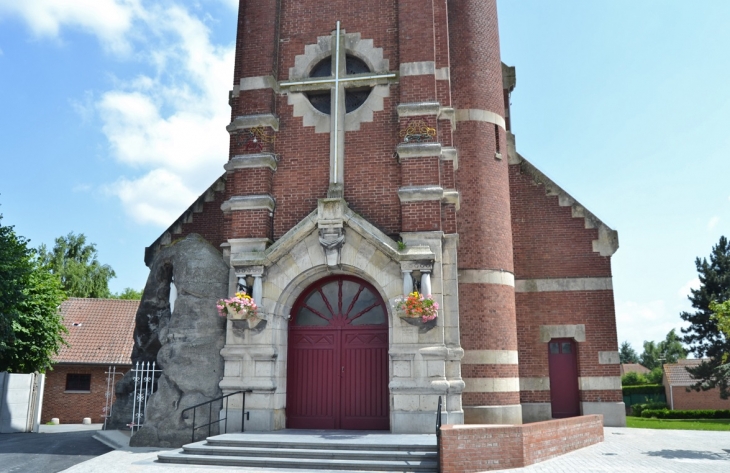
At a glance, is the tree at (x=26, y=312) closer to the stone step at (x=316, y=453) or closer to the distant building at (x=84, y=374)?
the distant building at (x=84, y=374)

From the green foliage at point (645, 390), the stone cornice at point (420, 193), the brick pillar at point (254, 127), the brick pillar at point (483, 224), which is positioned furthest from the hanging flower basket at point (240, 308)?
the green foliage at point (645, 390)

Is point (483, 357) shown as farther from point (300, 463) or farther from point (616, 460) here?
point (300, 463)

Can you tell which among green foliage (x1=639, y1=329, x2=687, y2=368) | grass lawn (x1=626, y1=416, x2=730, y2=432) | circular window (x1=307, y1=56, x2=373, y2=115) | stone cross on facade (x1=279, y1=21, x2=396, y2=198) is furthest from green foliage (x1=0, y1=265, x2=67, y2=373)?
green foliage (x1=639, y1=329, x2=687, y2=368)

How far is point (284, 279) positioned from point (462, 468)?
566cm

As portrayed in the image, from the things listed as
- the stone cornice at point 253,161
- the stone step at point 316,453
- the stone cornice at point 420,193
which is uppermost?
the stone cornice at point 253,161

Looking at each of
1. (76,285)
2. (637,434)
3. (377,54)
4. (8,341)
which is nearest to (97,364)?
(8,341)

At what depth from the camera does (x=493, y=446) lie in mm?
10484

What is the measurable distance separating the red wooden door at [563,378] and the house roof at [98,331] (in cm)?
1905

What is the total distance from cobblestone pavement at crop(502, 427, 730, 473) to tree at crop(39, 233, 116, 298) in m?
38.0

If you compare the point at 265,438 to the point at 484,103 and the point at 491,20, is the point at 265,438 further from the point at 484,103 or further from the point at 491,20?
the point at 491,20

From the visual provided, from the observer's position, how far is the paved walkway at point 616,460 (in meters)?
10.5

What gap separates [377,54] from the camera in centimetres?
1518

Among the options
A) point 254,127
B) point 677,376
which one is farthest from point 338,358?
point 677,376

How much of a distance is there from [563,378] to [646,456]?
5907mm
